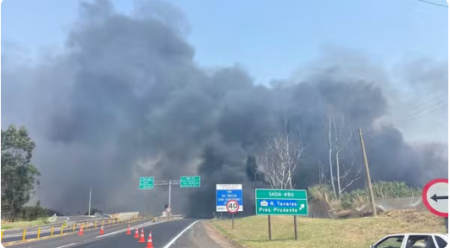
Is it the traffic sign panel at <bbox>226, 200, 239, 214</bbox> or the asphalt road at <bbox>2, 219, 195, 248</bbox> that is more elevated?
the traffic sign panel at <bbox>226, 200, 239, 214</bbox>

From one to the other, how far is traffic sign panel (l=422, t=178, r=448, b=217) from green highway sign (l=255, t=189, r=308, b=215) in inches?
589

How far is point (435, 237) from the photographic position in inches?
468

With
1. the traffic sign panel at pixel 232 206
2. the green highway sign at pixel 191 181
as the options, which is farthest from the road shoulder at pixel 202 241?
the green highway sign at pixel 191 181

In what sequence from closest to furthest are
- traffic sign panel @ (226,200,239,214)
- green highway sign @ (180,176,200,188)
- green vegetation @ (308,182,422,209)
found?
Answer: traffic sign panel @ (226,200,239,214)
green vegetation @ (308,182,422,209)
green highway sign @ (180,176,200,188)

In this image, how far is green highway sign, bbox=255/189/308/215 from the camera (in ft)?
78.3

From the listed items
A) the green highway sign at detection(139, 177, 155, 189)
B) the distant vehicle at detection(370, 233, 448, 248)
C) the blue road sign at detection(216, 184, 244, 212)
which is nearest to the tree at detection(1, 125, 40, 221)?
the green highway sign at detection(139, 177, 155, 189)

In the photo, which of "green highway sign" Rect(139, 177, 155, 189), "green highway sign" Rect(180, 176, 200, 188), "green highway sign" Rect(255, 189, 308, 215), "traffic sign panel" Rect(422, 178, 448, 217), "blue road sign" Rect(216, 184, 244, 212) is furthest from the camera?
"green highway sign" Rect(139, 177, 155, 189)

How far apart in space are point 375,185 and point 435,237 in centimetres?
4119

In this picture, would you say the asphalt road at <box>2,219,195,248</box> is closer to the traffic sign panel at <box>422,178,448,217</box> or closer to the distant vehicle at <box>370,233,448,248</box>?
the distant vehicle at <box>370,233,448,248</box>

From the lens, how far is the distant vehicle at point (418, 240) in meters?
11.7

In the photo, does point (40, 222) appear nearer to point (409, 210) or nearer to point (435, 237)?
point (409, 210)

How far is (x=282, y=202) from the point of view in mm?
24141

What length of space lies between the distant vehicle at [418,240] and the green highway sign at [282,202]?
10291 mm

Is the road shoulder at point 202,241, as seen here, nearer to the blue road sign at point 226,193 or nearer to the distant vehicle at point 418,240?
the blue road sign at point 226,193
